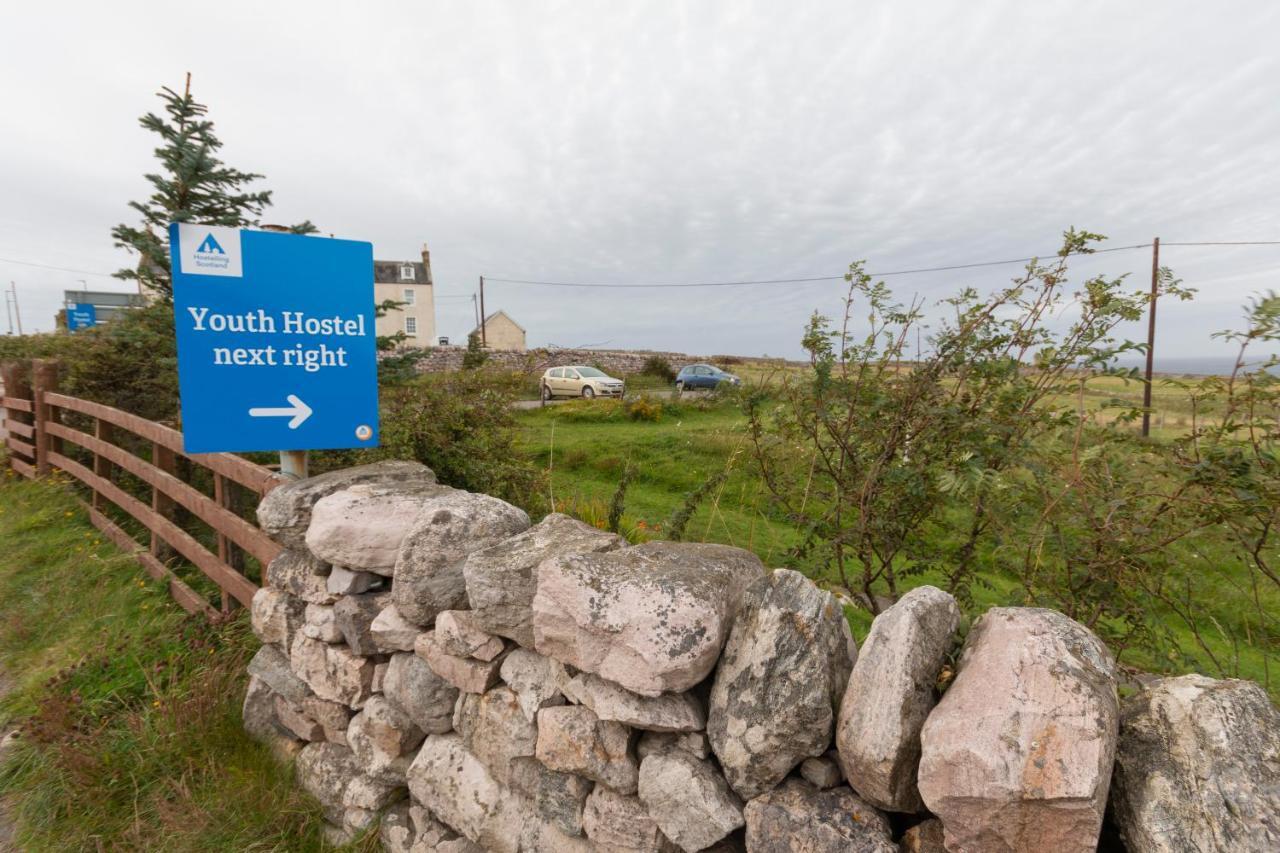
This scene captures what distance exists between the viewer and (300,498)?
3.00 m

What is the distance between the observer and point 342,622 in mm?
2836

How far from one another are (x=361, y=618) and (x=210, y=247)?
180 cm

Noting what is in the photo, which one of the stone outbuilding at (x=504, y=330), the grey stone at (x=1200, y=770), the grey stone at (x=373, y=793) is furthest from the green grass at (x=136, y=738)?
the stone outbuilding at (x=504, y=330)

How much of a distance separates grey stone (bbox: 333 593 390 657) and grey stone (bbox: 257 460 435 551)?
1.49ft

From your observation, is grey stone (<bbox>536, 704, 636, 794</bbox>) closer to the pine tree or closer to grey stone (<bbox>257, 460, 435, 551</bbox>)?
grey stone (<bbox>257, 460, 435, 551</bbox>)

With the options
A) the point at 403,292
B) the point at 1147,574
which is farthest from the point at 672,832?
the point at 403,292

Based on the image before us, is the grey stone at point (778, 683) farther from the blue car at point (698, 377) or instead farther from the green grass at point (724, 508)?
the blue car at point (698, 377)

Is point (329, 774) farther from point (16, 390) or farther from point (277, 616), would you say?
point (16, 390)

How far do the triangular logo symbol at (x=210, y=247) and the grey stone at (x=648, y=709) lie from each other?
253cm

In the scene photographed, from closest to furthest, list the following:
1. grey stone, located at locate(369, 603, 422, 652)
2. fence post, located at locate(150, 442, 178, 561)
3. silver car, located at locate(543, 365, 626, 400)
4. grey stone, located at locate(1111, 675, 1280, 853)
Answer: grey stone, located at locate(1111, 675, 1280, 853), grey stone, located at locate(369, 603, 422, 652), fence post, located at locate(150, 442, 178, 561), silver car, located at locate(543, 365, 626, 400)

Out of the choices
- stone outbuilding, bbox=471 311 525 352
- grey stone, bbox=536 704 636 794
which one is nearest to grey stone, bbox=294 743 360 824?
grey stone, bbox=536 704 636 794

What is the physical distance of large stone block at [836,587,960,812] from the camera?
5.11 feet

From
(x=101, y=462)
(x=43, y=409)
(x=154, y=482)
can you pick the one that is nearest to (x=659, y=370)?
(x=43, y=409)

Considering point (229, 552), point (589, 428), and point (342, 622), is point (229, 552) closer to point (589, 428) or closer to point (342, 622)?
point (342, 622)
